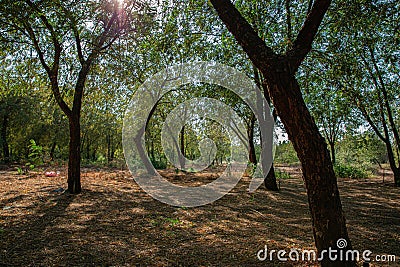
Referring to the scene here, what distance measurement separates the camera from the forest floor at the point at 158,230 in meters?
3.92

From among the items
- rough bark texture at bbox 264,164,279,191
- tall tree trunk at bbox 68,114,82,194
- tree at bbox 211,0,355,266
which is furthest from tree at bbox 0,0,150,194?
rough bark texture at bbox 264,164,279,191

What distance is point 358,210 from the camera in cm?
764

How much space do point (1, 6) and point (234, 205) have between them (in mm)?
6893

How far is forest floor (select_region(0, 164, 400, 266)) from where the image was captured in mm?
3924

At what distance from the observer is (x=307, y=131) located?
320 cm

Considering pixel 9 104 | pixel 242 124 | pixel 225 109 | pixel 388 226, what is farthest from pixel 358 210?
pixel 9 104

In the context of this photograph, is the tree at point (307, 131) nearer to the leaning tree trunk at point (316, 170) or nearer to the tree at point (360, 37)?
the leaning tree trunk at point (316, 170)

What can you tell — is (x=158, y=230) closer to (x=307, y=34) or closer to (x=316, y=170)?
(x=316, y=170)

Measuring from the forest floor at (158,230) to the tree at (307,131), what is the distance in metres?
0.72

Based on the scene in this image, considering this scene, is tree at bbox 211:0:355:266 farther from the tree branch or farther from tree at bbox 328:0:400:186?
tree at bbox 328:0:400:186

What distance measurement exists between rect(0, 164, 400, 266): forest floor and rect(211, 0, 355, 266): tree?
72 cm

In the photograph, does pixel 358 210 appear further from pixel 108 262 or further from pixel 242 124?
pixel 242 124

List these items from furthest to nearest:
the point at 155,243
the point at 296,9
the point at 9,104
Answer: the point at 9,104, the point at 296,9, the point at 155,243

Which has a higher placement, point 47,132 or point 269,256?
point 47,132
